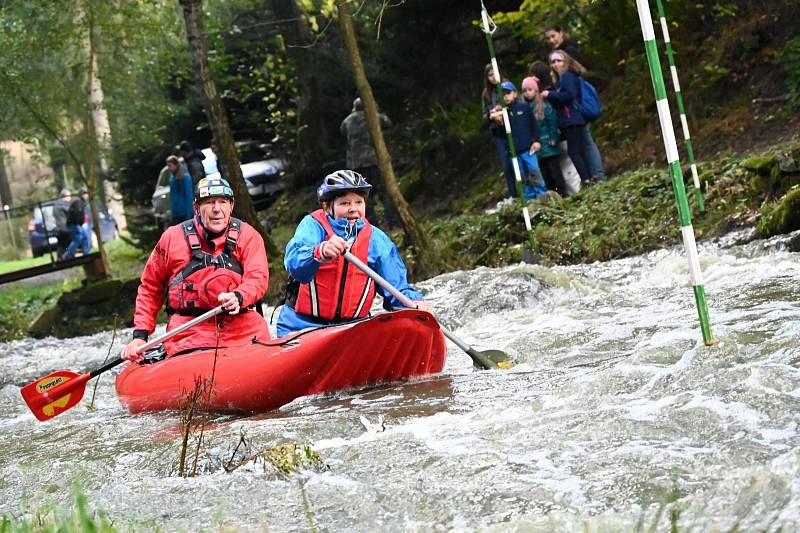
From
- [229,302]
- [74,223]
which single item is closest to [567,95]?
[229,302]

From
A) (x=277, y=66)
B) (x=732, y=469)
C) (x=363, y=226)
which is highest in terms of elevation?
(x=277, y=66)

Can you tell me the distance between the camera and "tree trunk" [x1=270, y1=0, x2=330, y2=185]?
63.8 feet

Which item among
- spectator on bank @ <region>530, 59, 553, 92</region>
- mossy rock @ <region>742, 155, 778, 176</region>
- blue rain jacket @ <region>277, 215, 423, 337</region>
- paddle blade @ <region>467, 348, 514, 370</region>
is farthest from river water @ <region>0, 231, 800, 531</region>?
spectator on bank @ <region>530, 59, 553, 92</region>

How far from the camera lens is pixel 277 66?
74.5ft

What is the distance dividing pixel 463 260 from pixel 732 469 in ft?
29.4

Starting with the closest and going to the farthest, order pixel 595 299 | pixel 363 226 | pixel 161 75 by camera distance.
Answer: pixel 363 226, pixel 595 299, pixel 161 75

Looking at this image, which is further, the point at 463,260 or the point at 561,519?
the point at 463,260

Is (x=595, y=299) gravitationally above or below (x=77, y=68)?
below

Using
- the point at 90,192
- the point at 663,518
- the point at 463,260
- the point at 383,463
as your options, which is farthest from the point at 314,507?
the point at 90,192

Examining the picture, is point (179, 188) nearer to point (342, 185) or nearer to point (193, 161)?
point (193, 161)

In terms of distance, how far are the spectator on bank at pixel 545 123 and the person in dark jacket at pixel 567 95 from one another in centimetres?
14

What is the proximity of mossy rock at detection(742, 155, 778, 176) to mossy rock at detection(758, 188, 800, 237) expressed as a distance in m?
0.78

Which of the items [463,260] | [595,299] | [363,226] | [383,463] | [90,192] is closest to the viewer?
[383,463]

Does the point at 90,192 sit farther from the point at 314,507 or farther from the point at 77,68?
the point at 314,507
